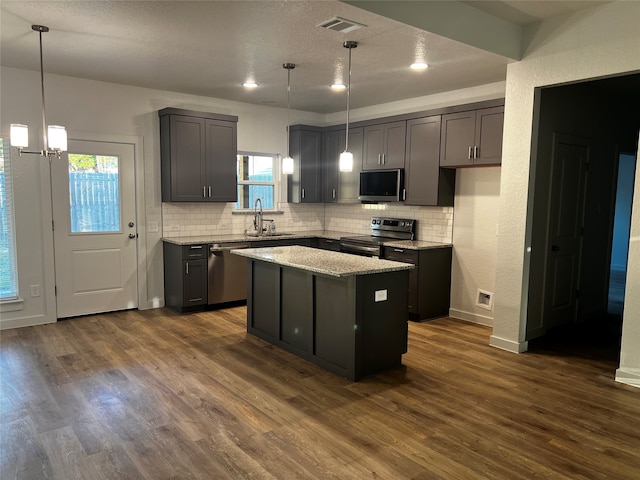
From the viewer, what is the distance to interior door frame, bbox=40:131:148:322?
5.05m

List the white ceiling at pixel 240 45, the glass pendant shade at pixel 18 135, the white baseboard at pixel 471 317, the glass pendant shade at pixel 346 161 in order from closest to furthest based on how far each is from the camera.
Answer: the white ceiling at pixel 240 45
the glass pendant shade at pixel 18 135
the glass pendant shade at pixel 346 161
the white baseboard at pixel 471 317

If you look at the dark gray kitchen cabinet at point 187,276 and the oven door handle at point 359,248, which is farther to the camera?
the oven door handle at point 359,248

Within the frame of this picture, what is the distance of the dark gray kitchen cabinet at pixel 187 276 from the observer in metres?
5.52

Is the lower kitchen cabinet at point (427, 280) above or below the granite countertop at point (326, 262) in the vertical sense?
below

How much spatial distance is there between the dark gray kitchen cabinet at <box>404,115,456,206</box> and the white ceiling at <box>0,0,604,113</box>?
0.47 metres

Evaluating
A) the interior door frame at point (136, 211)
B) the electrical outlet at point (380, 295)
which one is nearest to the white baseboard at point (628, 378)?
the electrical outlet at point (380, 295)

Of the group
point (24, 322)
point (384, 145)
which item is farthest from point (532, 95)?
point (24, 322)

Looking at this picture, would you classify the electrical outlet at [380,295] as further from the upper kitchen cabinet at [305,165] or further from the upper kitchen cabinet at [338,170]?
the upper kitchen cabinet at [305,165]

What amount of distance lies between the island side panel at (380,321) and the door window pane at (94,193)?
3.43 meters

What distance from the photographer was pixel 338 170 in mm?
6762

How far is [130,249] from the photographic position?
5.67 meters

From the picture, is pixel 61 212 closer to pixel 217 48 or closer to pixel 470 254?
pixel 217 48

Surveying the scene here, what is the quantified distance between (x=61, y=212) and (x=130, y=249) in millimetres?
865

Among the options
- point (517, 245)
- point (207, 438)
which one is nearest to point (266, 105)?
point (517, 245)
